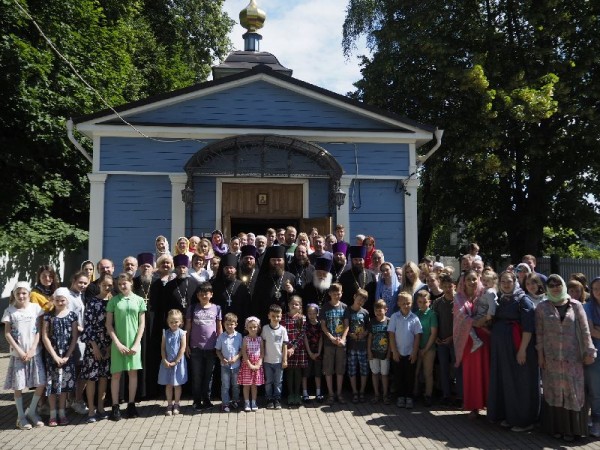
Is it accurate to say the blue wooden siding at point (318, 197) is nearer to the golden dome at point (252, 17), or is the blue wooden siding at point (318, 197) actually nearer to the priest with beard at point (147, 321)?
the priest with beard at point (147, 321)

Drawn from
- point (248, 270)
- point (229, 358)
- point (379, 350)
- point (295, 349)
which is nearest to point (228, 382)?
point (229, 358)

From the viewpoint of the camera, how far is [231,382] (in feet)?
22.6

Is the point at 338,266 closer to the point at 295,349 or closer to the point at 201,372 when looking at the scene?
the point at 295,349

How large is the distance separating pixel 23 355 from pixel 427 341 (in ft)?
15.4

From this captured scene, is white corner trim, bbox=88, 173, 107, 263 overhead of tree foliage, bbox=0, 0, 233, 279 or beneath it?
beneath

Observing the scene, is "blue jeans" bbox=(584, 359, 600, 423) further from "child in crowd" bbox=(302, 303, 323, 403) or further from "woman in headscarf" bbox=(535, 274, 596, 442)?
"child in crowd" bbox=(302, 303, 323, 403)

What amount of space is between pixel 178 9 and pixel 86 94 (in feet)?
44.0

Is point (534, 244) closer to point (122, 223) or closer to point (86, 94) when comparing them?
point (122, 223)

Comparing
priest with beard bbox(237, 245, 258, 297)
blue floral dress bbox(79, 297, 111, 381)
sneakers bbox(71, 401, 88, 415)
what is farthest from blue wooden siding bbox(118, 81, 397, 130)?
sneakers bbox(71, 401, 88, 415)

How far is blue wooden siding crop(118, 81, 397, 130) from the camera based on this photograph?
1173cm

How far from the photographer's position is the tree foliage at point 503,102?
16.8 meters

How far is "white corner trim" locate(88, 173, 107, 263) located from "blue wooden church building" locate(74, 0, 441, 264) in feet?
0.06

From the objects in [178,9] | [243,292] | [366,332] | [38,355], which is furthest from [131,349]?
[178,9]

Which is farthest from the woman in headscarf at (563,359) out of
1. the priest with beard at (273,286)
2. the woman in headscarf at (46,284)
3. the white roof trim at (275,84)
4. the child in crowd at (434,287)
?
the white roof trim at (275,84)
